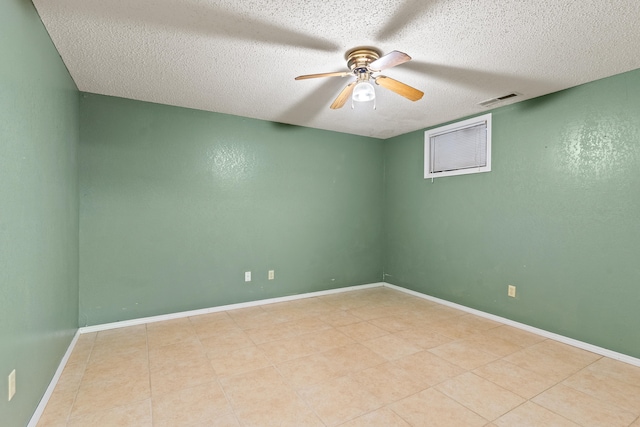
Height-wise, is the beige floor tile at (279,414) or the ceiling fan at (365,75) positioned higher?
the ceiling fan at (365,75)

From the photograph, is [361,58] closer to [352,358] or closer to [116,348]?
[352,358]

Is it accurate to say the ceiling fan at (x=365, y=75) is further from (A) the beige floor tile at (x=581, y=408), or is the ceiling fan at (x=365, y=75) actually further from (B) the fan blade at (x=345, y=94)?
(A) the beige floor tile at (x=581, y=408)

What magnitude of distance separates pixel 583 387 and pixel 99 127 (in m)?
4.52

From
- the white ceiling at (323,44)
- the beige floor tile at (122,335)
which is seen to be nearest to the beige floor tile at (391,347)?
the beige floor tile at (122,335)

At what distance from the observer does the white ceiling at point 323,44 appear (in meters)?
1.70

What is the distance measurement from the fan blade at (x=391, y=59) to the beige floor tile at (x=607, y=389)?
7.91ft

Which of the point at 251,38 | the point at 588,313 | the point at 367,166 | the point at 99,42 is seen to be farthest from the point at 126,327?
the point at 588,313

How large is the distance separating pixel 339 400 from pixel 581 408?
1443mm

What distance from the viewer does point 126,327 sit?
3039mm

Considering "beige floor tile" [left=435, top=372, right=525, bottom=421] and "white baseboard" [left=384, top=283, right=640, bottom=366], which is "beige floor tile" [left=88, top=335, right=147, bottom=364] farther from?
"white baseboard" [left=384, top=283, right=640, bottom=366]

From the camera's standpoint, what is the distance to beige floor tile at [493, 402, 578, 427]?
1.67 metres

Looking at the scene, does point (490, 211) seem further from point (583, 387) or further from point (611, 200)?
point (583, 387)

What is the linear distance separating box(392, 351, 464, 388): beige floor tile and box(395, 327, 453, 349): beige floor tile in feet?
0.64

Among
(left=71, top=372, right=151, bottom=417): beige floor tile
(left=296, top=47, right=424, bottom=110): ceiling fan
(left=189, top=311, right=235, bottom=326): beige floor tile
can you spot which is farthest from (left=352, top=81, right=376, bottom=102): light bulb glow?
(left=189, top=311, right=235, bottom=326): beige floor tile
